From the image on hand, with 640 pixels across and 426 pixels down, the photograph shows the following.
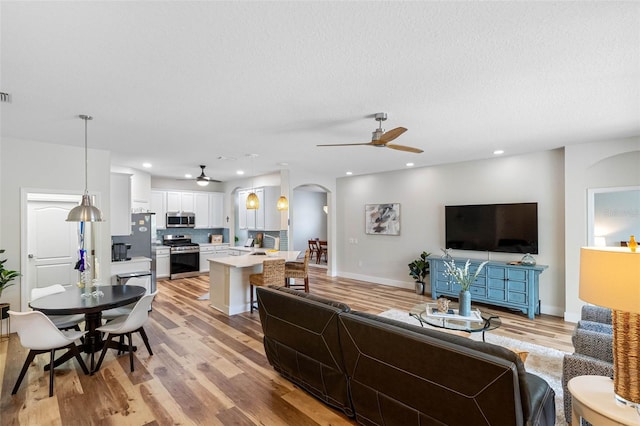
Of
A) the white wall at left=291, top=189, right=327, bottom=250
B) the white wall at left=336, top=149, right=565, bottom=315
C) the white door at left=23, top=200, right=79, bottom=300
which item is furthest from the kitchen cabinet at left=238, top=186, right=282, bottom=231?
the white door at left=23, top=200, right=79, bottom=300

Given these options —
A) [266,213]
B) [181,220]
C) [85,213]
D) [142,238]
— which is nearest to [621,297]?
[85,213]

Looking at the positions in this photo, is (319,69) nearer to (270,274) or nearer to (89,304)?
(89,304)

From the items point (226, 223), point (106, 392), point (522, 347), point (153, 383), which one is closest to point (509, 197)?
point (522, 347)

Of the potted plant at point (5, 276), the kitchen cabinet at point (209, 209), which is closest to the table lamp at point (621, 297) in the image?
the potted plant at point (5, 276)

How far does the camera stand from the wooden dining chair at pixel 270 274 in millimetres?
4742

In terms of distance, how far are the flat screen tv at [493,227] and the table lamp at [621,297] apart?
13.0 feet

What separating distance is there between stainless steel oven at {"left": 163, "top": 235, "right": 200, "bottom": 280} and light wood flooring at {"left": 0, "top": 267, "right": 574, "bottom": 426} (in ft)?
11.6

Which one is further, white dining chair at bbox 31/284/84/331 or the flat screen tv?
the flat screen tv

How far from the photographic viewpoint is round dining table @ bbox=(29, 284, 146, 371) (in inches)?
115

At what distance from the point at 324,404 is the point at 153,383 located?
5.41 feet

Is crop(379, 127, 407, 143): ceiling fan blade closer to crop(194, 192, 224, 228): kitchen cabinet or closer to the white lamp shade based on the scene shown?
the white lamp shade

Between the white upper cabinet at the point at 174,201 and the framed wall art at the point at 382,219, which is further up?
the white upper cabinet at the point at 174,201

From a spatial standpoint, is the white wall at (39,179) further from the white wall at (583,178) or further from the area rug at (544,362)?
the white wall at (583,178)

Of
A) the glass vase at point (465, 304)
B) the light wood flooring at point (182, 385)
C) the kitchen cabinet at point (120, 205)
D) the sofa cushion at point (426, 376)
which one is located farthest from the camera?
the kitchen cabinet at point (120, 205)
